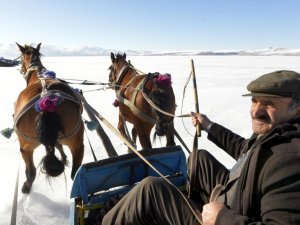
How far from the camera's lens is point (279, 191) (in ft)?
4.20

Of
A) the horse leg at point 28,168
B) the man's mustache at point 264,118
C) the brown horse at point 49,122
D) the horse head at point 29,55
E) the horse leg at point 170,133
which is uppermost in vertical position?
the horse head at point 29,55

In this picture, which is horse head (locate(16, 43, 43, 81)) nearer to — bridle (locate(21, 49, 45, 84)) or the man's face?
bridle (locate(21, 49, 45, 84))

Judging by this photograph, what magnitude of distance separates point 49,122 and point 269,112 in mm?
2152

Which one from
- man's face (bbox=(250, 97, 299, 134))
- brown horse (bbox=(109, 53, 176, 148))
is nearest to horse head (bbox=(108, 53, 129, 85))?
brown horse (bbox=(109, 53, 176, 148))

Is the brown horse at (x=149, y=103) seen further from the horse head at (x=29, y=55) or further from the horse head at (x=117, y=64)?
the horse head at (x=29, y=55)

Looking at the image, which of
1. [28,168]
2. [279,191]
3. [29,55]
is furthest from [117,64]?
[279,191]

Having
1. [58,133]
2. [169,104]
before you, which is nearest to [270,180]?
[58,133]

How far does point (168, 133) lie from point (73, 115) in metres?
1.33

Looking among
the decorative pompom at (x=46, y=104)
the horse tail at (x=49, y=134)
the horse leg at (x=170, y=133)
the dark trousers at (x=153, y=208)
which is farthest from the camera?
the horse leg at (x=170, y=133)

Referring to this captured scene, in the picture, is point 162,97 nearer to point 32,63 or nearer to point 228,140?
point 228,140

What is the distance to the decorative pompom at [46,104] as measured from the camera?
2.92 meters

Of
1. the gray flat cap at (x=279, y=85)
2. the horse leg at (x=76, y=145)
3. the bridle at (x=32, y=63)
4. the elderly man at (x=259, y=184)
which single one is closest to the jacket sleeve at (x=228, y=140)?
the elderly man at (x=259, y=184)

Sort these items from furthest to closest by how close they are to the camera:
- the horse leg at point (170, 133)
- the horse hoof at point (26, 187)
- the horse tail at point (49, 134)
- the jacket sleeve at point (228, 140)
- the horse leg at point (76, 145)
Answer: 1. the horse leg at point (170, 133)
2. the horse hoof at point (26, 187)
3. the horse leg at point (76, 145)
4. the horse tail at point (49, 134)
5. the jacket sleeve at point (228, 140)

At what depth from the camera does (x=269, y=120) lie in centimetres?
162
